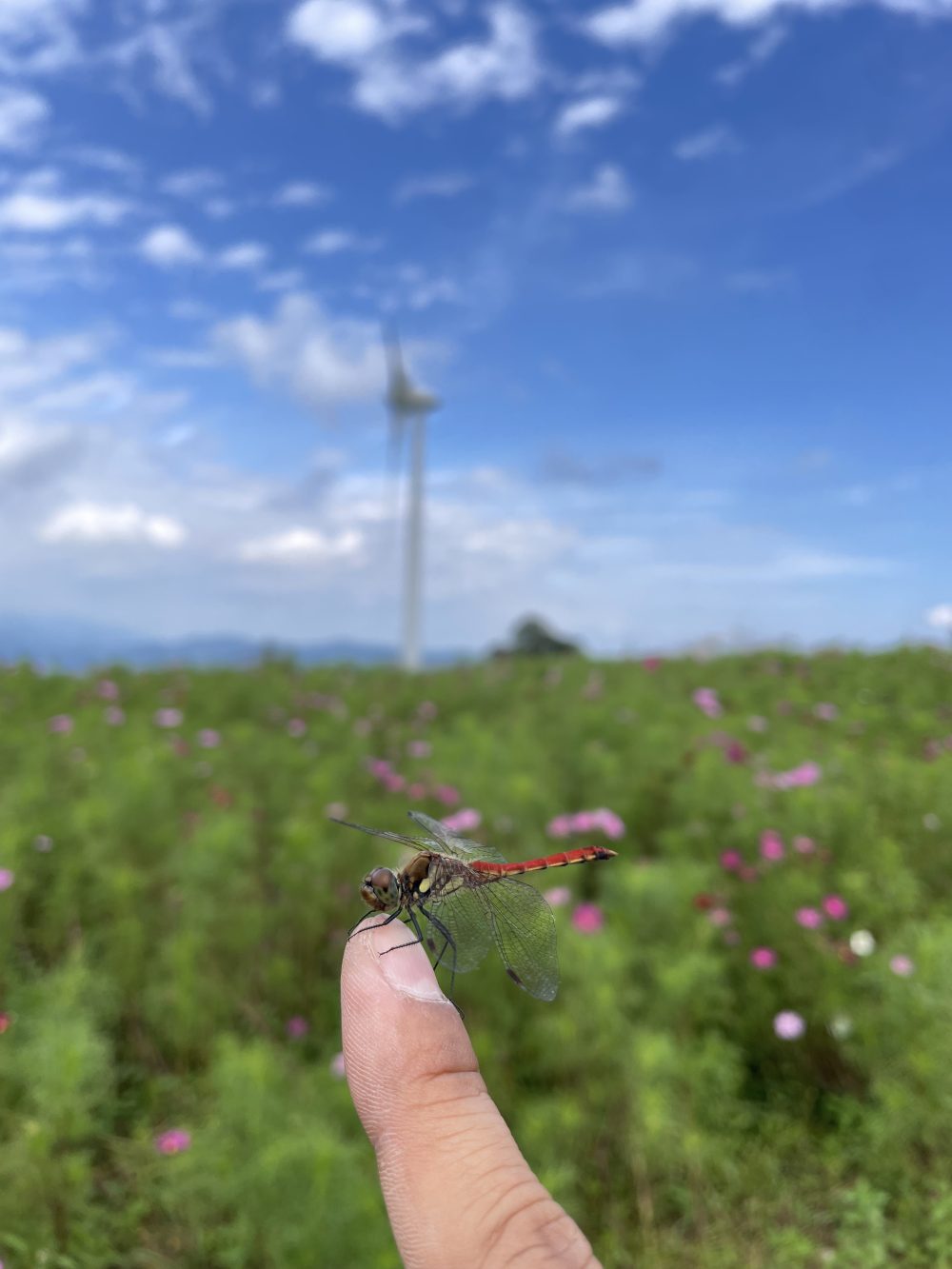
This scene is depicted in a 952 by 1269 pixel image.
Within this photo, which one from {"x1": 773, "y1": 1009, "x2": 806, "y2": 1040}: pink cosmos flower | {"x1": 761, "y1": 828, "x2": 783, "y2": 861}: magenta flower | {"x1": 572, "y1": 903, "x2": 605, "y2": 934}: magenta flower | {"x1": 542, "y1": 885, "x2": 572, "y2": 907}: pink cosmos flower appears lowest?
{"x1": 773, "y1": 1009, "x2": 806, "y2": 1040}: pink cosmos flower

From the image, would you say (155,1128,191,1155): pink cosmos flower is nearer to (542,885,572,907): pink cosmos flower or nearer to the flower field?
the flower field

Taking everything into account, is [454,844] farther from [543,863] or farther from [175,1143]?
[175,1143]

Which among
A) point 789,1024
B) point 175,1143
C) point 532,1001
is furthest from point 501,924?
point 532,1001

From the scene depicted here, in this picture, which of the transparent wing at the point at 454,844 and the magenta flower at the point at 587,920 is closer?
the transparent wing at the point at 454,844

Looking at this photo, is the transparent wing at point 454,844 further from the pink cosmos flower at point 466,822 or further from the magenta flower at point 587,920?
the pink cosmos flower at point 466,822

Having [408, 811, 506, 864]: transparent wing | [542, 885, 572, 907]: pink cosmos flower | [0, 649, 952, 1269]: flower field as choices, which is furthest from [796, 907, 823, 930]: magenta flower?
[408, 811, 506, 864]: transparent wing

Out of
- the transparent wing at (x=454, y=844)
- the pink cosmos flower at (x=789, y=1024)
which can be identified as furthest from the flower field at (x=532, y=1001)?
the transparent wing at (x=454, y=844)
